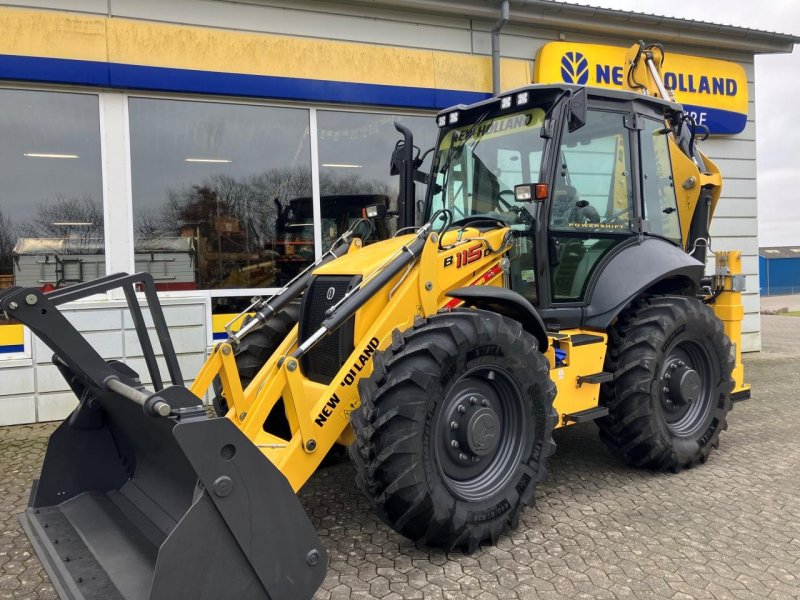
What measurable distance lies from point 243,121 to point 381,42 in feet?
6.40

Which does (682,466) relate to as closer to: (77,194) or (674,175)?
(674,175)

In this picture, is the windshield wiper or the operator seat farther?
the windshield wiper

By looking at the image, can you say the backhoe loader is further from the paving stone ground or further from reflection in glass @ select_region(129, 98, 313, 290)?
reflection in glass @ select_region(129, 98, 313, 290)

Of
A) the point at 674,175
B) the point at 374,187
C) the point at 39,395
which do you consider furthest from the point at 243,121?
the point at 674,175

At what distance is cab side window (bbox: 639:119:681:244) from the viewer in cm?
498

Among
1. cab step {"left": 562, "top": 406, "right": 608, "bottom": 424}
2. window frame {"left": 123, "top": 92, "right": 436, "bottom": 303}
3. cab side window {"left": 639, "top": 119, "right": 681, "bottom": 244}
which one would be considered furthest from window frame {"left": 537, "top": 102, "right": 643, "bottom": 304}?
window frame {"left": 123, "top": 92, "right": 436, "bottom": 303}

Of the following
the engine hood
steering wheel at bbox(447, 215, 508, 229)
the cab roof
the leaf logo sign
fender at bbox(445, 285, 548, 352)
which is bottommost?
fender at bbox(445, 285, 548, 352)

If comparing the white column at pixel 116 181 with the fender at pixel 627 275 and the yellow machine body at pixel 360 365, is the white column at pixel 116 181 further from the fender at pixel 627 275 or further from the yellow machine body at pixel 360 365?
the fender at pixel 627 275

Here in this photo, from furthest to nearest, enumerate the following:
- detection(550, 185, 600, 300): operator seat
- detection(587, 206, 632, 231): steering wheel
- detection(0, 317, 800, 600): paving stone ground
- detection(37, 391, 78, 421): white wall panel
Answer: detection(37, 391, 78, 421): white wall panel, detection(587, 206, 632, 231): steering wheel, detection(550, 185, 600, 300): operator seat, detection(0, 317, 800, 600): paving stone ground

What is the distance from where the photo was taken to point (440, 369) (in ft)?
10.7

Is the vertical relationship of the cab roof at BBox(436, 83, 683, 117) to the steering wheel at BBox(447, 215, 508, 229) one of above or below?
above

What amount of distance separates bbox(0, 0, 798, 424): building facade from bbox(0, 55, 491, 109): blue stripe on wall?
0.7 inches

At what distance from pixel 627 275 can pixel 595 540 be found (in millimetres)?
1890

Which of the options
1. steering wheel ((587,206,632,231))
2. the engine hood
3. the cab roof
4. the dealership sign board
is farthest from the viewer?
the dealership sign board
